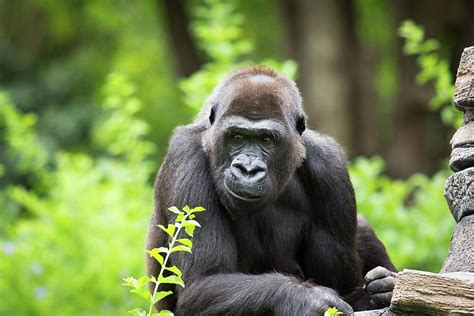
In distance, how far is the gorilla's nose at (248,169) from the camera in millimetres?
4723

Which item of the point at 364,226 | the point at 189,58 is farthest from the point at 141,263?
the point at 189,58

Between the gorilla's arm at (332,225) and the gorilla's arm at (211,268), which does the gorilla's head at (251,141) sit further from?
the gorilla's arm at (332,225)

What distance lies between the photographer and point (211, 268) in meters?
4.79

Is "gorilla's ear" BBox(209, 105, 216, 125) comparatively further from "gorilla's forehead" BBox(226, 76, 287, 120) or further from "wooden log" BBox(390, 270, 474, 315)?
"wooden log" BBox(390, 270, 474, 315)

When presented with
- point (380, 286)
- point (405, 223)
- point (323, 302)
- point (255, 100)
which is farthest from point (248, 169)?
A: point (405, 223)

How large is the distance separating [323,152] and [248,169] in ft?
2.65

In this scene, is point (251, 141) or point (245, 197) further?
point (251, 141)

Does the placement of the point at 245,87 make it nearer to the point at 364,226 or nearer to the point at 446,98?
the point at 364,226

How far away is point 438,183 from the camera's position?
30.2ft

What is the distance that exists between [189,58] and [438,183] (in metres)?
5.87

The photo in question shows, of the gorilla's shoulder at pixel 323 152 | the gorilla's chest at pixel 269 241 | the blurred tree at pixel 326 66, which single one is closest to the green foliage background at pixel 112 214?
the blurred tree at pixel 326 66

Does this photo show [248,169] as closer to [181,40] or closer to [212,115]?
[212,115]

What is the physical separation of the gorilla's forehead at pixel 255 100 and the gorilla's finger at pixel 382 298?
1.07 meters

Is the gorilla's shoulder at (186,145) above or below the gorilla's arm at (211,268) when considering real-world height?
above
